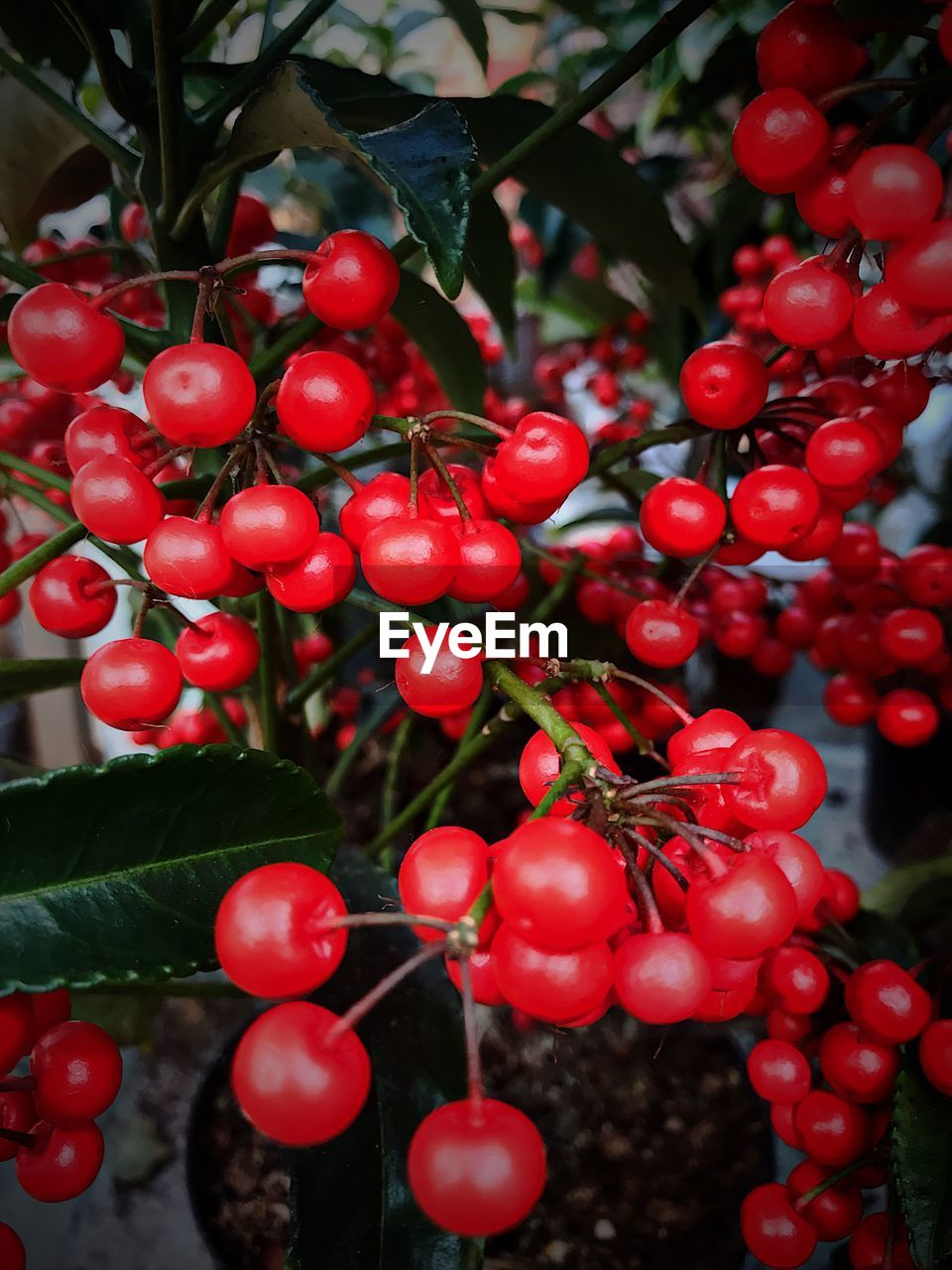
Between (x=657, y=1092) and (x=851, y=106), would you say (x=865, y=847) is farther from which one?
(x=851, y=106)

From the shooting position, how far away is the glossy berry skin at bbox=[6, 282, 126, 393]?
0.27 metres

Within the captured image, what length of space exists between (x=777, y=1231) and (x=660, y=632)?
0.28 meters

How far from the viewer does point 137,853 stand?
29 centimetres

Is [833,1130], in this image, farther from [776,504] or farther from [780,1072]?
[776,504]

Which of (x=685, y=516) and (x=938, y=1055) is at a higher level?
(x=685, y=516)

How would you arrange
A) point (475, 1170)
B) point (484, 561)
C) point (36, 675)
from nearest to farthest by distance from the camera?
point (475, 1170) → point (484, 561) → point (36, 675)

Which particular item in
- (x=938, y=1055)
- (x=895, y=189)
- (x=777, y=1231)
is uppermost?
(x=895, y=189)

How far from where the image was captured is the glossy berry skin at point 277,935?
0.22m

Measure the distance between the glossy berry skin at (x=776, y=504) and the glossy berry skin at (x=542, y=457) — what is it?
9 centimetres

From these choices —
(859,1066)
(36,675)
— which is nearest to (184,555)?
(36,675)

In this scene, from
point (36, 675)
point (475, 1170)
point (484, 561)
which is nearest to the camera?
point (475, 1170)

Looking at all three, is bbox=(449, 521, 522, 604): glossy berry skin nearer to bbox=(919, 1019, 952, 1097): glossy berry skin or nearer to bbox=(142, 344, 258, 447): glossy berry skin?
bbox=(142, 344, 258, 447): glossy berry skin

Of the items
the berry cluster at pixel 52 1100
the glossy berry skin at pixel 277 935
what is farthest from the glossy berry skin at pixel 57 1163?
the glossy berry skin at pixel 277 935

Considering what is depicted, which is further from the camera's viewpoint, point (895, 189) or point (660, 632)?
point (660, 632)
